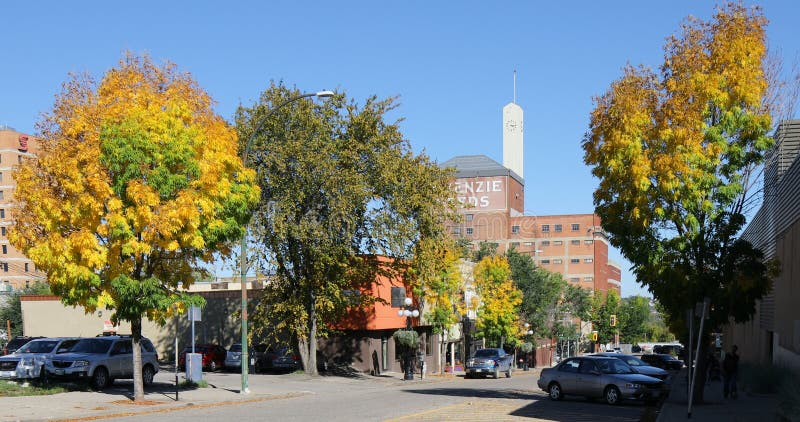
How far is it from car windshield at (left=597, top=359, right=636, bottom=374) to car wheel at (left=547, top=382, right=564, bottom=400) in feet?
4.77

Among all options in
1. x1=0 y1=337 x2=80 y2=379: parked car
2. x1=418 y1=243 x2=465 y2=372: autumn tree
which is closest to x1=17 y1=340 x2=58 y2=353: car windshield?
x1=0 y1=337 x2=80 y2=379: parked car

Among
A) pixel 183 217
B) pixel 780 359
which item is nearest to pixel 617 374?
pixel 780 359

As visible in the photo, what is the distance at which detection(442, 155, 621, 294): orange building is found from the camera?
144 metres

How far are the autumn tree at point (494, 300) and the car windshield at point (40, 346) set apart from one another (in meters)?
37.3

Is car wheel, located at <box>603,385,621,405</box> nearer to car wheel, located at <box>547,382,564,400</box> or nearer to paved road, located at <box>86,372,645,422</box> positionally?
paved road, located at <box>86,372,645,422</box>

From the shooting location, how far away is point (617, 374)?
27.0 m

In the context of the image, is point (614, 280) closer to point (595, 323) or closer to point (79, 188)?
point (595, 323)

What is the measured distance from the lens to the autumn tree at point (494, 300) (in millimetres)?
64125

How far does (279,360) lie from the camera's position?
4709 centimetres

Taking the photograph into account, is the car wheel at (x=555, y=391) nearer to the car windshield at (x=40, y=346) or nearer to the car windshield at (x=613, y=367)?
the car windshield at (x=613, y=367)

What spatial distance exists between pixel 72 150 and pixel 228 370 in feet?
85.3

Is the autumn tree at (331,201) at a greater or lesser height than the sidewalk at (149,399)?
greater

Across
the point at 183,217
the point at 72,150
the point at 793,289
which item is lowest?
the point at 793,289

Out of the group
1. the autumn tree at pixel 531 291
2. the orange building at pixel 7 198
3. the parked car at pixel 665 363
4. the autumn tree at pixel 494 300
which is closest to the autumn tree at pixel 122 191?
the parked car at pixel 665 363
